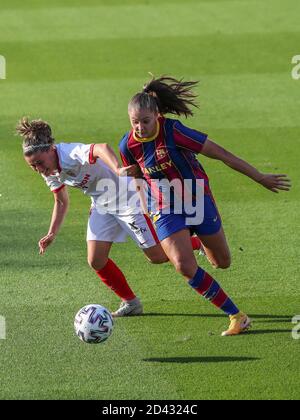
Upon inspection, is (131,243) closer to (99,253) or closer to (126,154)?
(99,253)

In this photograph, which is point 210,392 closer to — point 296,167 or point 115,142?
point 296,167

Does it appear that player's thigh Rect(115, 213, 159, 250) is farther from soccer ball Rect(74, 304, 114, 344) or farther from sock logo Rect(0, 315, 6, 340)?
sock logo Rect(0, 315, 6, 340)

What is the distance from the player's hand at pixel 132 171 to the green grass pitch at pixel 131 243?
4.09ft

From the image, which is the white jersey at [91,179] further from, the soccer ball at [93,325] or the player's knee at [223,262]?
the soccer ball at [93,325]

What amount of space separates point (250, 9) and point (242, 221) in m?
11.4

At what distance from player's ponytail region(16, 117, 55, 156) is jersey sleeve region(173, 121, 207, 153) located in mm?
1064

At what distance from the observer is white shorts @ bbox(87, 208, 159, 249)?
8828 mm

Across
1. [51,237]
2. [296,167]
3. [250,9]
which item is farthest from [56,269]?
[250,9]

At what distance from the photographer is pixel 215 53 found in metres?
18.7

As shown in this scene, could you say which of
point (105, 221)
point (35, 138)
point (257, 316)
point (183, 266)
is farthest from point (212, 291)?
point (35, 138)

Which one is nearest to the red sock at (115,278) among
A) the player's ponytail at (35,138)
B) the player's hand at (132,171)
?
the player's hand at (132,171)

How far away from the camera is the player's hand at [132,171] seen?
26.1 feet

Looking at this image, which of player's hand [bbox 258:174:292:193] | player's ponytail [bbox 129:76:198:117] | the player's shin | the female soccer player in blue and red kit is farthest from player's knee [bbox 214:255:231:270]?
player's ponytail [bbox 129:76:198:117]

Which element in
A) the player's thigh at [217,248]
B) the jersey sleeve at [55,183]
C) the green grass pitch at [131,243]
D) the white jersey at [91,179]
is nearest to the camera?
the green grass pitch at [131,243]
